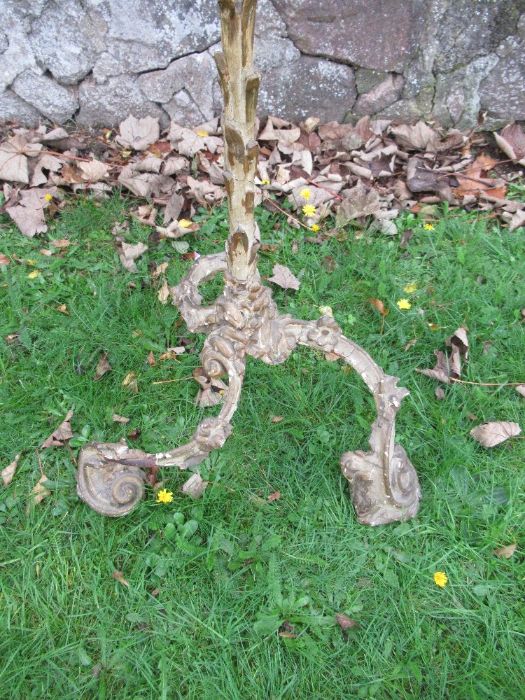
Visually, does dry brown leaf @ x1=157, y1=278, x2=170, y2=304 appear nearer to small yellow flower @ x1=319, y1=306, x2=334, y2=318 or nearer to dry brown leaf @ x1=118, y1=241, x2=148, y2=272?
dry brown leaf @ x1=118, y1=241, x2=148, y2=272

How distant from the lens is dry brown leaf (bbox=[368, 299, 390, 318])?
2.42m

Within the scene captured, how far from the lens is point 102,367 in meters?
2.27

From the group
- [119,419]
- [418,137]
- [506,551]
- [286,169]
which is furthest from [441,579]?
[418,137]

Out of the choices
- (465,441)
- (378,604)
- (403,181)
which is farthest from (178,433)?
(403,181)

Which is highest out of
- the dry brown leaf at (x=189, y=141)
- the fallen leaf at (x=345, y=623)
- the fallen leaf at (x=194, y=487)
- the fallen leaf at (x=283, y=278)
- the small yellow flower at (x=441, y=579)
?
→ the dry brown leaf at (x=189, y=141)

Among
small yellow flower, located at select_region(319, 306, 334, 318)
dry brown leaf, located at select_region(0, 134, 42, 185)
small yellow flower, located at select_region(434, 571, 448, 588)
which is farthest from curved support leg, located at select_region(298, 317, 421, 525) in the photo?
dry brown leaf, located at select_region(0, 134, 42, 185)

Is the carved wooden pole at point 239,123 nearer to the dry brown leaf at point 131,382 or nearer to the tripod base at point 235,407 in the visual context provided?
the tripod base at point 235,407

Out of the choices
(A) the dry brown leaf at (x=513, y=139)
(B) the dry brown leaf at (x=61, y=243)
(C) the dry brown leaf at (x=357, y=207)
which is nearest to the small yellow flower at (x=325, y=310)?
(C) the dry brown leaf at (x=357, y=207)

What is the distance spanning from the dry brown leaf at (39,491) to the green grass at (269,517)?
0.08 ft

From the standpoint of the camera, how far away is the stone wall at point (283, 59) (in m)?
2.73

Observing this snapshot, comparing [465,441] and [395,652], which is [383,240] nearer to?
[465,441]

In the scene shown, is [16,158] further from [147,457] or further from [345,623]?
[345,623]

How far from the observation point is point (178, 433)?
6.89 feet

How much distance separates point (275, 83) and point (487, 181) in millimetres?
1131
